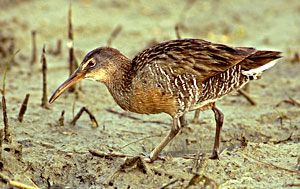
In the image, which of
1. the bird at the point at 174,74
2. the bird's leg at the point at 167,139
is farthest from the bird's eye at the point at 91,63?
the bird's leg at the point at 167,139

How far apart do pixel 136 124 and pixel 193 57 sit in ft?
4.91

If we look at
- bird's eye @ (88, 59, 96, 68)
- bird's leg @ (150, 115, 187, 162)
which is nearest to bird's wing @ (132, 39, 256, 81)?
bird's eye @ (88, 59, 96, 68)

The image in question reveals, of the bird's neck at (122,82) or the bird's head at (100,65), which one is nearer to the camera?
the bird's neck at (122,82)

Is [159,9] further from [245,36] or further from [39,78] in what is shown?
[39,78]

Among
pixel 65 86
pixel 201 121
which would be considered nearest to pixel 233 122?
pixel 201 121

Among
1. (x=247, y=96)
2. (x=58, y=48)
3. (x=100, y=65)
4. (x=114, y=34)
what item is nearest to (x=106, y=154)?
(x=100, y=65)

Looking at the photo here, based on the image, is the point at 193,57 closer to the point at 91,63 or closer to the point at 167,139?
the point at 167,139

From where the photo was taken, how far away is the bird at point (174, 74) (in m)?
6.70

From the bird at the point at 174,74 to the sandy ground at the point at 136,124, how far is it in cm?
39

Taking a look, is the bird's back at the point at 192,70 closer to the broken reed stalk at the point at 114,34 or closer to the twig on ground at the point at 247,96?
the twig on ground at the point at 247,96

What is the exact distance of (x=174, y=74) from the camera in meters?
6.69

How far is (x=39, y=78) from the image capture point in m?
9.76

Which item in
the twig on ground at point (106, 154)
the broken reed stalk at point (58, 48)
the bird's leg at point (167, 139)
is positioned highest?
the broken reed stalk at point (58, 48)

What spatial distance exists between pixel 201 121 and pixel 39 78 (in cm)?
259
